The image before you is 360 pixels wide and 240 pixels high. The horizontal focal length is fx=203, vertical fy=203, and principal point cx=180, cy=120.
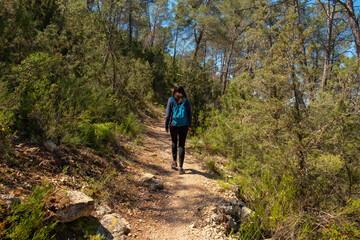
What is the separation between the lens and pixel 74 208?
198cm

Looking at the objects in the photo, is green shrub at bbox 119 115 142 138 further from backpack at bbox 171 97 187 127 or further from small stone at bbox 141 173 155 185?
small stone at bbox 141 173 155 185

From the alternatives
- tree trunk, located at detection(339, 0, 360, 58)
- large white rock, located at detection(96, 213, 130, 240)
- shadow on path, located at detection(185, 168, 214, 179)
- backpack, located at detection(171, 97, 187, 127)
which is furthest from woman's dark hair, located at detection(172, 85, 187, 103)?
tree trunk, located at detection(339, 0, 360, 58)

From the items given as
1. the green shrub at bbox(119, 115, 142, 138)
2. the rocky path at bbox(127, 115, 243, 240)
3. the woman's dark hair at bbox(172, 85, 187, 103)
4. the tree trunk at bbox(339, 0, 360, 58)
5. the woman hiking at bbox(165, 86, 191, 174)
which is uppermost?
the tree trunk at bbox(339, 0, 360, 58)

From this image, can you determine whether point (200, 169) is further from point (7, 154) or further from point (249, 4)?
point (249, 4)

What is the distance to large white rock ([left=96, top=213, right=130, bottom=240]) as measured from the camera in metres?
2.15

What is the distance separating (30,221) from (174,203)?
201cm

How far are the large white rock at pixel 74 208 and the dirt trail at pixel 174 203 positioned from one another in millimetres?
608

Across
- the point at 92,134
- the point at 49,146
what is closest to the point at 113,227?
the point at 49,146

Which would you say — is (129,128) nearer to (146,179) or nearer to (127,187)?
(146,179)

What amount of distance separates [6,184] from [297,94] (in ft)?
12.5


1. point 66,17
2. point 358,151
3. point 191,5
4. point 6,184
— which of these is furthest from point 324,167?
point 191,5

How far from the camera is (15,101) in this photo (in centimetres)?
277

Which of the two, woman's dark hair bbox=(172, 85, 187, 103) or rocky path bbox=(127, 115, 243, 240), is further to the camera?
woman's dark hair bbox=(172, 85, 187, 103)

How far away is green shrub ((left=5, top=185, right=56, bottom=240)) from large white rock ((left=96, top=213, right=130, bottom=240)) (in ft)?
1.76
